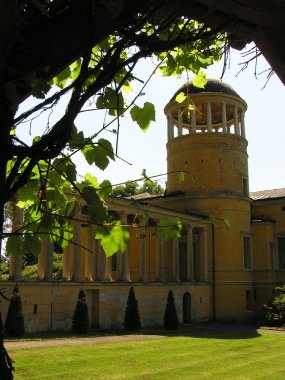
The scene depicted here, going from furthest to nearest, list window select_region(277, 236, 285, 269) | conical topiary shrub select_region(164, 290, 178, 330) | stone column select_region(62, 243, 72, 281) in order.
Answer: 1. window select_region(277, 236, 285, 269)
2. stone column select_region(62, 243, 72, 281)
3. conical topiary shrub select_region(164, 290, 178, 330)

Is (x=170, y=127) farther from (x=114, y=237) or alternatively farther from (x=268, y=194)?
(x=114, y=237)

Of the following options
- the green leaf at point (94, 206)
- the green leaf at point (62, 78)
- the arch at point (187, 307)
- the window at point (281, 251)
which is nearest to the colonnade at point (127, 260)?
the arch at point (187, 307)

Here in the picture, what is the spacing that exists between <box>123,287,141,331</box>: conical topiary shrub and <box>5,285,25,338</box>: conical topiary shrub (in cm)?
715

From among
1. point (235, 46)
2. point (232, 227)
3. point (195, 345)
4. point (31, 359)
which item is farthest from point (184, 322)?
point (235, 46)

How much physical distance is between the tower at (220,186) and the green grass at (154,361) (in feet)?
49.5

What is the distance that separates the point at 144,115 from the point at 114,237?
0.72 m

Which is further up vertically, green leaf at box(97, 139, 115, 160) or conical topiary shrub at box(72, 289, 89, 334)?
green leaf at box(97, 139, 115, 160)

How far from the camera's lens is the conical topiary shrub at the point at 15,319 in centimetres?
2206

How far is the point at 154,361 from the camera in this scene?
16781 millimetres

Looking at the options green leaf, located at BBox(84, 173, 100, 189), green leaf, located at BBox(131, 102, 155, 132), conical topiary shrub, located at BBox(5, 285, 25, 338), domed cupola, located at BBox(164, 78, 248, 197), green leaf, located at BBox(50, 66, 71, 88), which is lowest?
conical topiary shrub, located at BBox(5, 285, 25, 338)

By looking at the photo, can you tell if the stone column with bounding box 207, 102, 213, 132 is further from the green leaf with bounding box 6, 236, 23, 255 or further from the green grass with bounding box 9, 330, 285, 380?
the green leaf with bounding box 6, 236, 23, 255

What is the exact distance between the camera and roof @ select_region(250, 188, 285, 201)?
1690 inches

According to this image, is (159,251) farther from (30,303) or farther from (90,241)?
(30,303)

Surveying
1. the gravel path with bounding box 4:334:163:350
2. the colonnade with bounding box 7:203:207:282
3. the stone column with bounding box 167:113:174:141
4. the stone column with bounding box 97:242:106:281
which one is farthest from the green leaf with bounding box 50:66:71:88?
the stone column with bounding box 167:113:174:141
